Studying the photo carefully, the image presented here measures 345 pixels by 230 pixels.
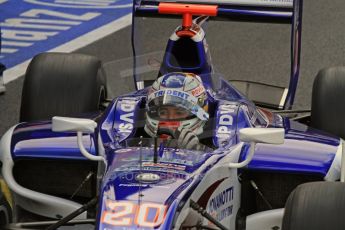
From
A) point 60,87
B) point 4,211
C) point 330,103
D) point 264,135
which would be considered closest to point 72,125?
point 4,211

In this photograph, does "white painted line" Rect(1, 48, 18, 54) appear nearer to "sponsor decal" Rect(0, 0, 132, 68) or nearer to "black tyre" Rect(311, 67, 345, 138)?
"sponsor decal" Rect(0, 0, 132, 68)

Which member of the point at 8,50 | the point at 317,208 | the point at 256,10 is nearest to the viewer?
the point at 317,208

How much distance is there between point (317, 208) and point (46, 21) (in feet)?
22.7

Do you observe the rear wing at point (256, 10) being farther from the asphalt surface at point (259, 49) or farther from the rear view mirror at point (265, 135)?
the rear view mirror at point (265, 135)

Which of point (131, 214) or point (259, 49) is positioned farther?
point (259, 49)

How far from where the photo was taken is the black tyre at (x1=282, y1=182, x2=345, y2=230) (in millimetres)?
4977

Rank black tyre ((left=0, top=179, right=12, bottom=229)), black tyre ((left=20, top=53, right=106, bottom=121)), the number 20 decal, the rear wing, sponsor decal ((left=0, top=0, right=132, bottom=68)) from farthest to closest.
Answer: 1. sponsor decal ((left=0, top=0, right=132, bottom=68))
2. the rear wing
3. black tyre ((left=20, top=53, right=106, bottom=121))
4. black tyre ((left=0, top=179, right=12, bottom=229))
5. the number 20 decal

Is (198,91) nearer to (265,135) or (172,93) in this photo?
(172,93)

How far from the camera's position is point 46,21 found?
11.5 metres

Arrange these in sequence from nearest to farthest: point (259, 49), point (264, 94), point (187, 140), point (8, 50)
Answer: point (187, 140)
point (264, 94)
point (8, 50)
point (259, 49)

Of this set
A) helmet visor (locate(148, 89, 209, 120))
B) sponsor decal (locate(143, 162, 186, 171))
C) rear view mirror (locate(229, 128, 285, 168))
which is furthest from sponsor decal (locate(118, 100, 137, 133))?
rear view mirror (locate(229, 128, 285, 168))

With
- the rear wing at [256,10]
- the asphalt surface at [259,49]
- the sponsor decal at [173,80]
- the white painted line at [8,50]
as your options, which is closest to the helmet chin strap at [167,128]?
the sponsor decal at [173,80]

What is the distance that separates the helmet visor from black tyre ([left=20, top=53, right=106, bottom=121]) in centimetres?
121

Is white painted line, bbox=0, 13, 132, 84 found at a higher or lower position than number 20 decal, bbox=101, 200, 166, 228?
lower
